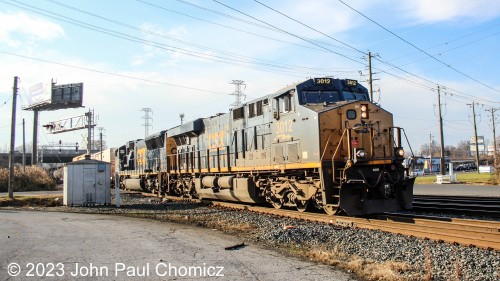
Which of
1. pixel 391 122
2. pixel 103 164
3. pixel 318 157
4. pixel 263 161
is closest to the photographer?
pixel 318 157

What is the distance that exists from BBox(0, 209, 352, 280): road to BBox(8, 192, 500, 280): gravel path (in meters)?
0.55

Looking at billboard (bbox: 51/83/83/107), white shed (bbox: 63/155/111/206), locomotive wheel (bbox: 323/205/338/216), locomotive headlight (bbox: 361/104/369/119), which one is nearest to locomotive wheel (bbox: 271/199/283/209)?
locomotive wheel (bbox: 323/205/338/216)

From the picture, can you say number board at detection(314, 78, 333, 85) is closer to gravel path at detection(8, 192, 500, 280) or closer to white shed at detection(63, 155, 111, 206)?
gravel path at detection(8, 192, 500, 280)

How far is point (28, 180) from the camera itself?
130 feet

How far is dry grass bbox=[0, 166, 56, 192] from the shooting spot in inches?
1526

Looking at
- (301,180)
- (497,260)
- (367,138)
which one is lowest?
(497,260)

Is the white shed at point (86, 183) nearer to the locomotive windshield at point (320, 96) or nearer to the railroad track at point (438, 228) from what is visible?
the railroad track at point (438, 228)

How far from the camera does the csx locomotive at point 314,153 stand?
11.1 meters

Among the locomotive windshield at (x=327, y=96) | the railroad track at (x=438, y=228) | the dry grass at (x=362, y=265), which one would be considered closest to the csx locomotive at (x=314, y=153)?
the locomotive windshield at (x=327, y=96)

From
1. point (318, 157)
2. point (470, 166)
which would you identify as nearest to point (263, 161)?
point (318, 157)

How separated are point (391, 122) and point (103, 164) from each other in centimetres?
1399

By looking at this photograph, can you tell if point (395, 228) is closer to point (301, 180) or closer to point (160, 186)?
point (301, 180)

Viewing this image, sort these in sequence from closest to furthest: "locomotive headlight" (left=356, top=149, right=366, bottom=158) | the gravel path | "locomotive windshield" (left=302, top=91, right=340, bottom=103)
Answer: the gravel path
"locomotive headlight" (left=356, top=149, right=366, bottom=158)
"locomotive windshield" (left=302, top=91, right=340, bottom=103)

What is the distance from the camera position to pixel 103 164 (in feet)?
67.1
